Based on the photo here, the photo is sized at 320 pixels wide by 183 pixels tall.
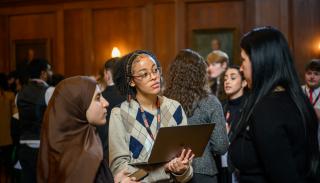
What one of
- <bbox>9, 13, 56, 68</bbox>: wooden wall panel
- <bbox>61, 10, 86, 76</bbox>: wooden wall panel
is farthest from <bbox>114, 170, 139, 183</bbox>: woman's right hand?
<bbox>9, 13, 56, 68</bbox>: wooden wall panel

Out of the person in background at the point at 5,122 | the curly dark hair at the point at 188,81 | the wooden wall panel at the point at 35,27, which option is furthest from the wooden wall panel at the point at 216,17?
the curly dark hair at the point at 188,81

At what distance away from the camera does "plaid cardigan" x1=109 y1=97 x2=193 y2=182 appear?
277 cm

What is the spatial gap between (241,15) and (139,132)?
16.8ft

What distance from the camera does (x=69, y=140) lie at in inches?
91.4

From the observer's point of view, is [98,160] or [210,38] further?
[210,38]

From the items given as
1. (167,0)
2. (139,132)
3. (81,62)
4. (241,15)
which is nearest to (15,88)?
(81,62)

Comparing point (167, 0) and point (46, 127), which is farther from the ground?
point (167, 0)

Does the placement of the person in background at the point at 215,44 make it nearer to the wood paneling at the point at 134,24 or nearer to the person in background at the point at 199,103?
the wood paneling at the point at 134,24

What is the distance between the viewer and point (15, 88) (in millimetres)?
7770

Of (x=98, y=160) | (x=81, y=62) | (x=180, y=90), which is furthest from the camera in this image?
(x=81, y=62)

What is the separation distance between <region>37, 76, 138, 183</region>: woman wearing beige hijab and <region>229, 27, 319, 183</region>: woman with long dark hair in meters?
0.70

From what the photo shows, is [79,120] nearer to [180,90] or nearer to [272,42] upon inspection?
[272,42]

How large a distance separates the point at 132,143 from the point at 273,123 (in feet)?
3.16

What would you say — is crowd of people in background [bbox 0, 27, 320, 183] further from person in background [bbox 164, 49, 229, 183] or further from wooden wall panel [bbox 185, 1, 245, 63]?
wooden wall panel [bbox 185, 1, 245, 63]
